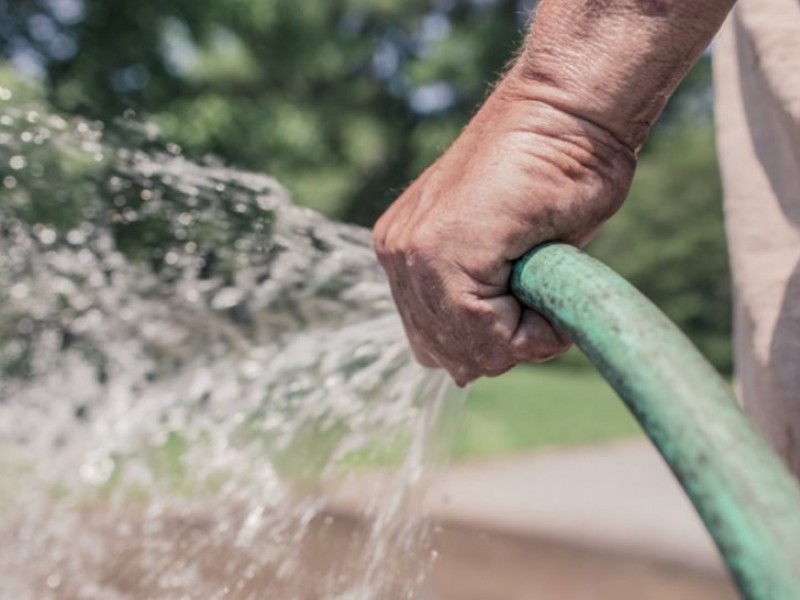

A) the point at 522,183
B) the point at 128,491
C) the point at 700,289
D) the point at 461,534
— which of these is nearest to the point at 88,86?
the point at 461,534

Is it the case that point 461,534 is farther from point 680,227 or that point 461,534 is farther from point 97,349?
point 680,227

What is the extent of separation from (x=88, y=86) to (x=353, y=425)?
9.23m

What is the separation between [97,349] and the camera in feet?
15.6

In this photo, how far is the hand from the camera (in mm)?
1387

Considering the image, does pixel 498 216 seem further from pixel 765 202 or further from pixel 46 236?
pixel 46 236

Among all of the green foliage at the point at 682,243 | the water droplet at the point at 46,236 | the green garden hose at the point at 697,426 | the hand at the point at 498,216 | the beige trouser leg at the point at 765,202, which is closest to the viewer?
the green garden hose at the point at 697,426

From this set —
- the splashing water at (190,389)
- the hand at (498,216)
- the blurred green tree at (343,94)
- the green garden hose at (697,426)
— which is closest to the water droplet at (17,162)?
the splashing water at (190,389)

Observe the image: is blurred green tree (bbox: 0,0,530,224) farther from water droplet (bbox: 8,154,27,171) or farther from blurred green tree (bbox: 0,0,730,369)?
water droplet (bbox: 8,154,27,171)

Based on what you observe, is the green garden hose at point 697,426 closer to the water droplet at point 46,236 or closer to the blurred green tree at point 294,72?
the water droplet at point 46,236

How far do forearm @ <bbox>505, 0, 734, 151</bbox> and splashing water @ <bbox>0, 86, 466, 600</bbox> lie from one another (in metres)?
0.78

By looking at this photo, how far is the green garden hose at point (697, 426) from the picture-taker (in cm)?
94

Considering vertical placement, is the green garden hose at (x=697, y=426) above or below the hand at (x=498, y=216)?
above

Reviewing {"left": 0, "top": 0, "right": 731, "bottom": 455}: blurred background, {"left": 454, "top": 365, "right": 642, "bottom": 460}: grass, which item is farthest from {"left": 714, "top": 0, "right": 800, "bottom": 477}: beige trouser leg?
{"left": 454, "top": 365, "right": 642, "bottom": 460}: grass

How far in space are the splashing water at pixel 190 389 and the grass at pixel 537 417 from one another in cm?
514
